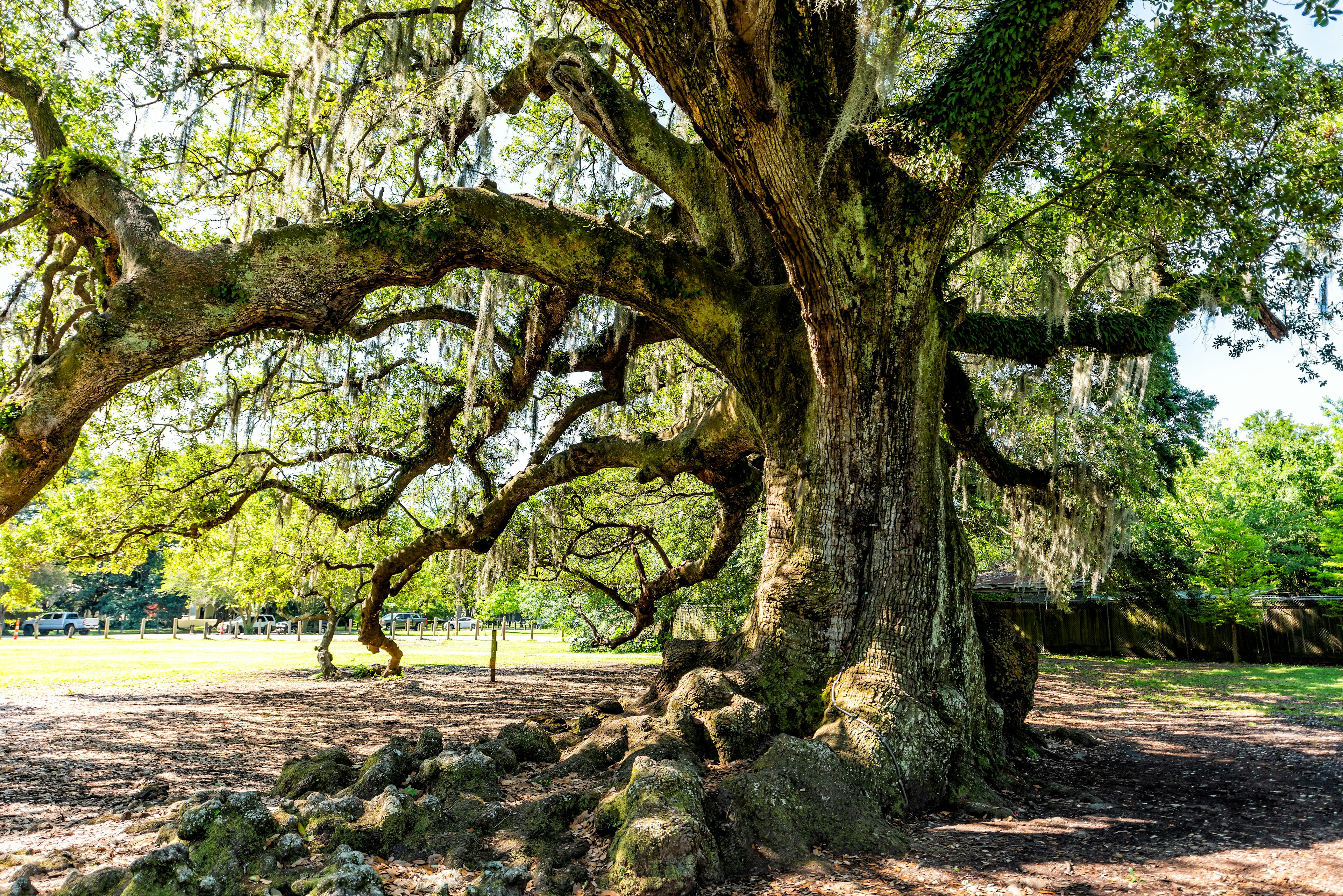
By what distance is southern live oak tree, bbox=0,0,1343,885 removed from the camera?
14.6ft

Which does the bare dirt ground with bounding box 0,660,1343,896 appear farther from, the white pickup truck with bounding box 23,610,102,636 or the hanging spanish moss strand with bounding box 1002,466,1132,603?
the white pickup truck with bounding box 23,610,102,636

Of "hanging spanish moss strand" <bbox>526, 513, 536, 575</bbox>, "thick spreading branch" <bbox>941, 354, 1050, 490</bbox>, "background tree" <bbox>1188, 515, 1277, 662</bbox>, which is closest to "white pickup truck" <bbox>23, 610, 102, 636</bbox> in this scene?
"hanging spanish moss strand" <bbox>526, 513, 536, 575</bbox>

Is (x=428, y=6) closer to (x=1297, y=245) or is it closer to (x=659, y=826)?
(x=659, y=826)

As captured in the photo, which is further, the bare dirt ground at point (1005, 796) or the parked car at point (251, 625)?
the parked car at point (251, 625)

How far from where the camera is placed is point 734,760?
462 cm

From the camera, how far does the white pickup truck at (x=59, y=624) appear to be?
3729 centimetres

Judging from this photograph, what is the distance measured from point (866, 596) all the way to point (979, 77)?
139 inches

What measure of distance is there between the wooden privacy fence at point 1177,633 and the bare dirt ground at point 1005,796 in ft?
28.4

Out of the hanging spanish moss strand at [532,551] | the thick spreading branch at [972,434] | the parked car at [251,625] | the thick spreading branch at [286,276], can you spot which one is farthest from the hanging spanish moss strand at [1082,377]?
the parked car at [251,625]

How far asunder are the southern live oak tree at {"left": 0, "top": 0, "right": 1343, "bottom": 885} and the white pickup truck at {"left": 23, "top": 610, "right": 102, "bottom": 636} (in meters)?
37.8

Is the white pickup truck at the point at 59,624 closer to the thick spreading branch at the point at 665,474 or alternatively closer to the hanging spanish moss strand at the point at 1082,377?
the thick spreading branch at the point at 665,474

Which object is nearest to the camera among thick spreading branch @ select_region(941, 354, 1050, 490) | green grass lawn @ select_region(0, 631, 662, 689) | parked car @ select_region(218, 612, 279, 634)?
thick spreading branch @ select_region(941, 354, 1050, 490)

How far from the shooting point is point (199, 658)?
20.8 metres

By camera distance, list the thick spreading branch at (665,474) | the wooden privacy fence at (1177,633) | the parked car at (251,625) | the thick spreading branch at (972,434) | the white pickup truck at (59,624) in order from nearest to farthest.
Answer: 1. the thick spreading branch at (972,434)
2. the thick spreading branch at (665,474)
3. the wooden privacy fence at (1177,633)
4. the white pickup truck at (59,624)
5. the parked car at (251,625)
